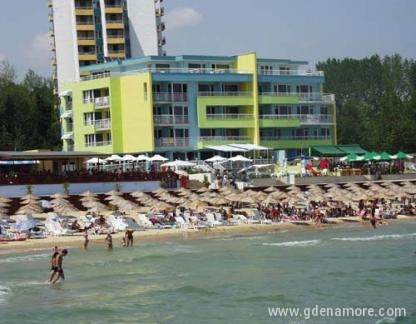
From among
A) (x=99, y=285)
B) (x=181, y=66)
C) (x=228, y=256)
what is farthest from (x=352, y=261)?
(x=181, y=66)

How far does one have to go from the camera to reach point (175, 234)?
46.3 meters

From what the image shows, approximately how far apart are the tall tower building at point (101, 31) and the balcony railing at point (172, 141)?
84.7 feet

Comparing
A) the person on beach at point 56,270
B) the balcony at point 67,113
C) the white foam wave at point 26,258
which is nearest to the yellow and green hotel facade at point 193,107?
the balcony at point 67,113

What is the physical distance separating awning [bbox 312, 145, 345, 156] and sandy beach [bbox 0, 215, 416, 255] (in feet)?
76.0

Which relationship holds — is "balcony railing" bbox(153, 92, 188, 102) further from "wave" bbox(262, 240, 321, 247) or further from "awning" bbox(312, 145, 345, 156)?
"wave" bbox(262, 240, 321, 247)

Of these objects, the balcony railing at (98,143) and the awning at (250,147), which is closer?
the awning at (250,147)

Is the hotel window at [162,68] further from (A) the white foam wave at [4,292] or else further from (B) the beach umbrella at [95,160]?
(A) the white foam wave at [4,292]

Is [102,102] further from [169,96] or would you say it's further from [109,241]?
[109,241]

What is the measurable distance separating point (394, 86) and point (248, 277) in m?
86.0

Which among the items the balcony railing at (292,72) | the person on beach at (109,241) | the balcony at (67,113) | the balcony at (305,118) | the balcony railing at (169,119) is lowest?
the person on beach at (109,241)

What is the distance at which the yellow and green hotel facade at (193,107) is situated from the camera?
2894 inches

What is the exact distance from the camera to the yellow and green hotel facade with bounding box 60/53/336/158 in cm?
7350

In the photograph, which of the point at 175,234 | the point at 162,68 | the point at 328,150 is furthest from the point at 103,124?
the point at 175,234

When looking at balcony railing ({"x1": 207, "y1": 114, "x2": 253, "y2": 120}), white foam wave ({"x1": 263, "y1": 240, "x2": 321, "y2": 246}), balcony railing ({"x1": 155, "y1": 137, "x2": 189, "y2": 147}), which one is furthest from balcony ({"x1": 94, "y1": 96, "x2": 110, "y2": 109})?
white foam wave ({"x1": 263, "y1": 240, "x2": 321, "y2": 246})
